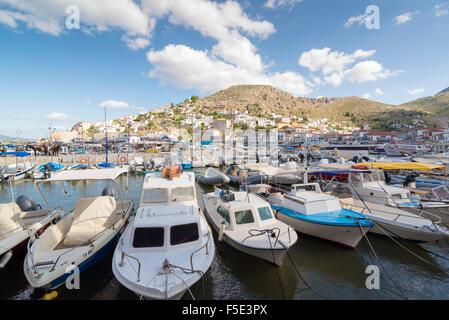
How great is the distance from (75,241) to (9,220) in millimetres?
3315

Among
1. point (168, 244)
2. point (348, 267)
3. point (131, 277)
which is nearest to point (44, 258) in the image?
point (131, 277)

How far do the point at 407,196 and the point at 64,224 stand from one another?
17.3m

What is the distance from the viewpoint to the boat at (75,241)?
561cm

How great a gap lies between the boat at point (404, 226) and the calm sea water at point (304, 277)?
0.64 meters

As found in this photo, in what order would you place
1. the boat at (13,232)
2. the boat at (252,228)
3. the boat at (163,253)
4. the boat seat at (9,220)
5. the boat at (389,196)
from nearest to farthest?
the boat at (163,253)
the boat at (252,228)
the boat at (13,232)
the boat seat at (9,220)
the boat at (389,196)

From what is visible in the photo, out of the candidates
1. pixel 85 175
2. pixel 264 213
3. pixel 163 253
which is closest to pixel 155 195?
pixel 163 253

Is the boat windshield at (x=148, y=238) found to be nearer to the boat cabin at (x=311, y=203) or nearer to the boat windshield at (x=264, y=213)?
the boat windshield at (x=264, y=213)

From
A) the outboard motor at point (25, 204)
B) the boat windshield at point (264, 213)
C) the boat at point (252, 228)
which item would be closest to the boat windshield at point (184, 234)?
the boat at point (252, 228)

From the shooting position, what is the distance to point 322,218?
9000mm

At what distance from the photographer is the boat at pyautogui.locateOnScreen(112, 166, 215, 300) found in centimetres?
480

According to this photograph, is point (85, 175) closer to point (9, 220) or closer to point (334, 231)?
point (9, 220)

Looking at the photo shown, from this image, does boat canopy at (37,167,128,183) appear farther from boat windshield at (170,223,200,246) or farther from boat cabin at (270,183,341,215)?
boat cabin at (270,183,341,215)

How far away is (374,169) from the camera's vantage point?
518 inches
